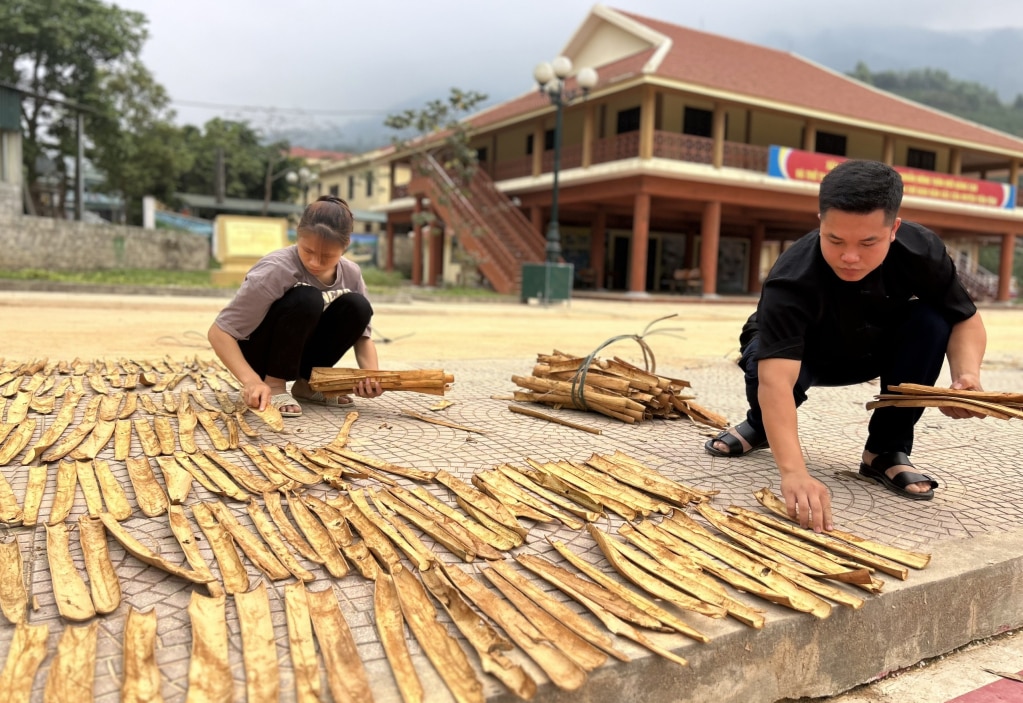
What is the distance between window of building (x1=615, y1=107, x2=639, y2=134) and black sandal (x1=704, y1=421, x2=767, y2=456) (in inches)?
798

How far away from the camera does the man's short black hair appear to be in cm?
202

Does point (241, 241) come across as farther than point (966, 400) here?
Yes

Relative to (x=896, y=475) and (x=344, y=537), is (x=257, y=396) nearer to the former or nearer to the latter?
(x=344, y=537)

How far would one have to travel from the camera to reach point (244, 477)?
235 centimetres

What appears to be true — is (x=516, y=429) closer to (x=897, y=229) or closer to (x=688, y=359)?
(x=897, y=229)

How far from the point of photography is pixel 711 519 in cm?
214

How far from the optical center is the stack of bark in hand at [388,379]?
3416 millimetres

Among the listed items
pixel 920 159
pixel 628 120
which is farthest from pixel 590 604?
pixel 920 159

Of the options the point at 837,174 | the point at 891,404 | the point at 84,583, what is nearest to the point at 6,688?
the point at 84,583

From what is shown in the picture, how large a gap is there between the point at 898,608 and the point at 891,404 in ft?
2.84

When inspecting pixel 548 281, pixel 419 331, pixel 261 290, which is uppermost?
pixel 261 290

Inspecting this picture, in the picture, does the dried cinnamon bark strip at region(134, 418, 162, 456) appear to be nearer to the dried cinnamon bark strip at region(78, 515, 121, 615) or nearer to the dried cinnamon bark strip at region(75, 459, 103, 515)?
the dried cinnamon bark strip at region(75, 459, 103, 515)

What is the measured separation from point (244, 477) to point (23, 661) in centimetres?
104

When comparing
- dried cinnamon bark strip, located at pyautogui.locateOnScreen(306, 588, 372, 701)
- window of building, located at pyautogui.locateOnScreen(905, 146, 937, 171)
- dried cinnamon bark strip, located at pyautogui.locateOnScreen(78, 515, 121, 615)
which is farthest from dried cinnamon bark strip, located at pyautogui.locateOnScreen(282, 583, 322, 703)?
window of building, located at pyautogui.locateOnScreen(905, 146, 937, 171)
